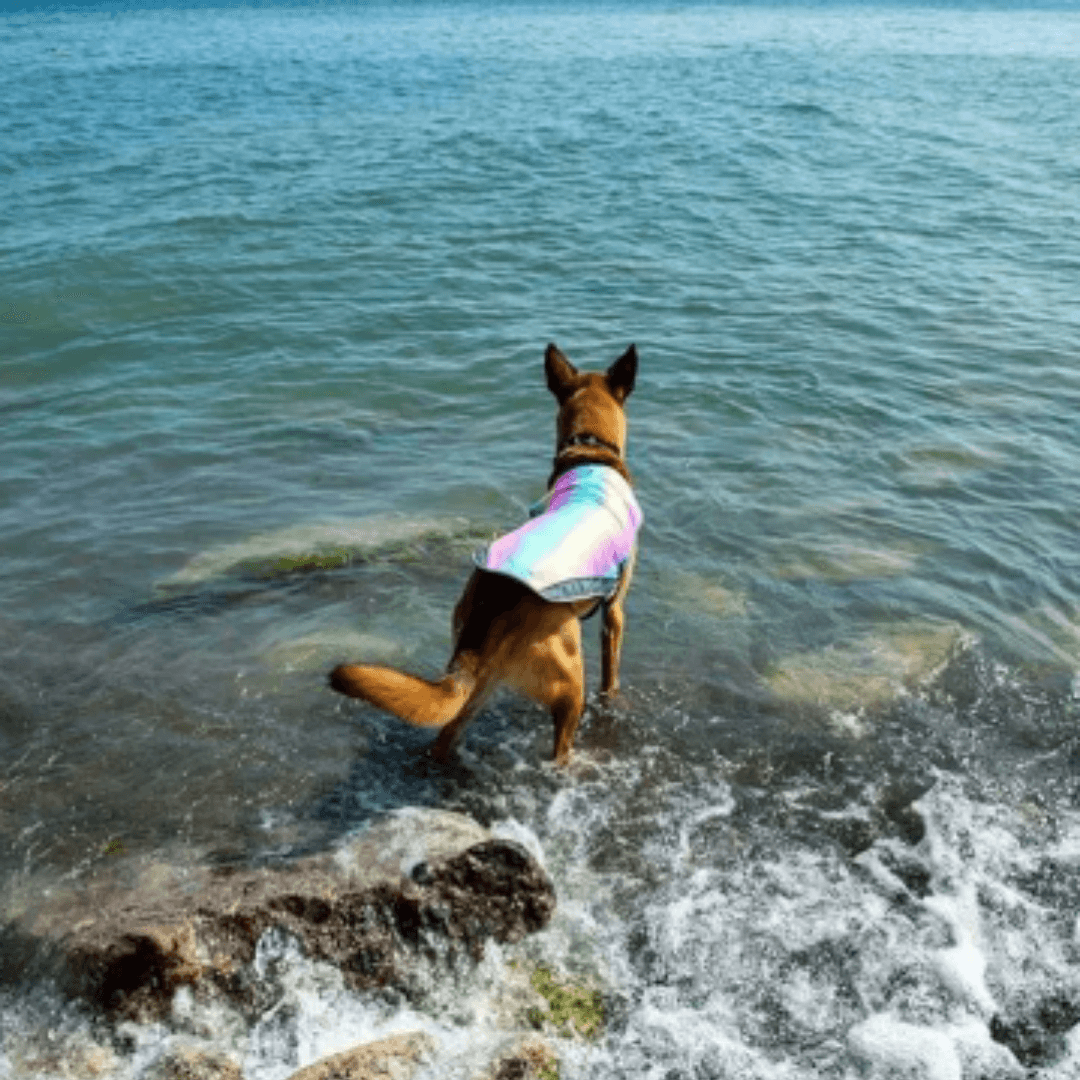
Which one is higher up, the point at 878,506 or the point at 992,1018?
the point at 992,1018

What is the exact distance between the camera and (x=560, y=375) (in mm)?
6871

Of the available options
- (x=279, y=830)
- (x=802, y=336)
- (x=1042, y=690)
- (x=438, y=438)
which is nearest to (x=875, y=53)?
(x=802, y=336)

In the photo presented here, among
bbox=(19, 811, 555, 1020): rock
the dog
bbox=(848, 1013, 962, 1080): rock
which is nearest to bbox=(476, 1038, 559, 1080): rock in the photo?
bbox=(19, 811, 555, 1020): rock

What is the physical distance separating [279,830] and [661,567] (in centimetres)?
375

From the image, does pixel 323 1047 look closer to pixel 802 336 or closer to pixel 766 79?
pixel 802 336

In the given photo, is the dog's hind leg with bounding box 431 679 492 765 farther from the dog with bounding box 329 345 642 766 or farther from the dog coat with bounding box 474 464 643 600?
the dog coat with bounding box 474 464 643 600

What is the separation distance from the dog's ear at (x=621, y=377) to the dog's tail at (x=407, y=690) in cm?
262

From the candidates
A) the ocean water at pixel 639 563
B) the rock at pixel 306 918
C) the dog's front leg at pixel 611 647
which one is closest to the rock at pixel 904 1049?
the ocean water at pixel 639 563

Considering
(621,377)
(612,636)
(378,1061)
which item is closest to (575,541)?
(612,636)

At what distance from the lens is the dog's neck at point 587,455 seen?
20.4ft

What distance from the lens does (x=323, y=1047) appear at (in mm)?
3877

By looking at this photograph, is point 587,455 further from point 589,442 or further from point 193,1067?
point 193,1067

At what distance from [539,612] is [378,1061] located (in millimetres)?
2030

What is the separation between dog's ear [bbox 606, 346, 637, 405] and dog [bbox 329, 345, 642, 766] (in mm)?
968
